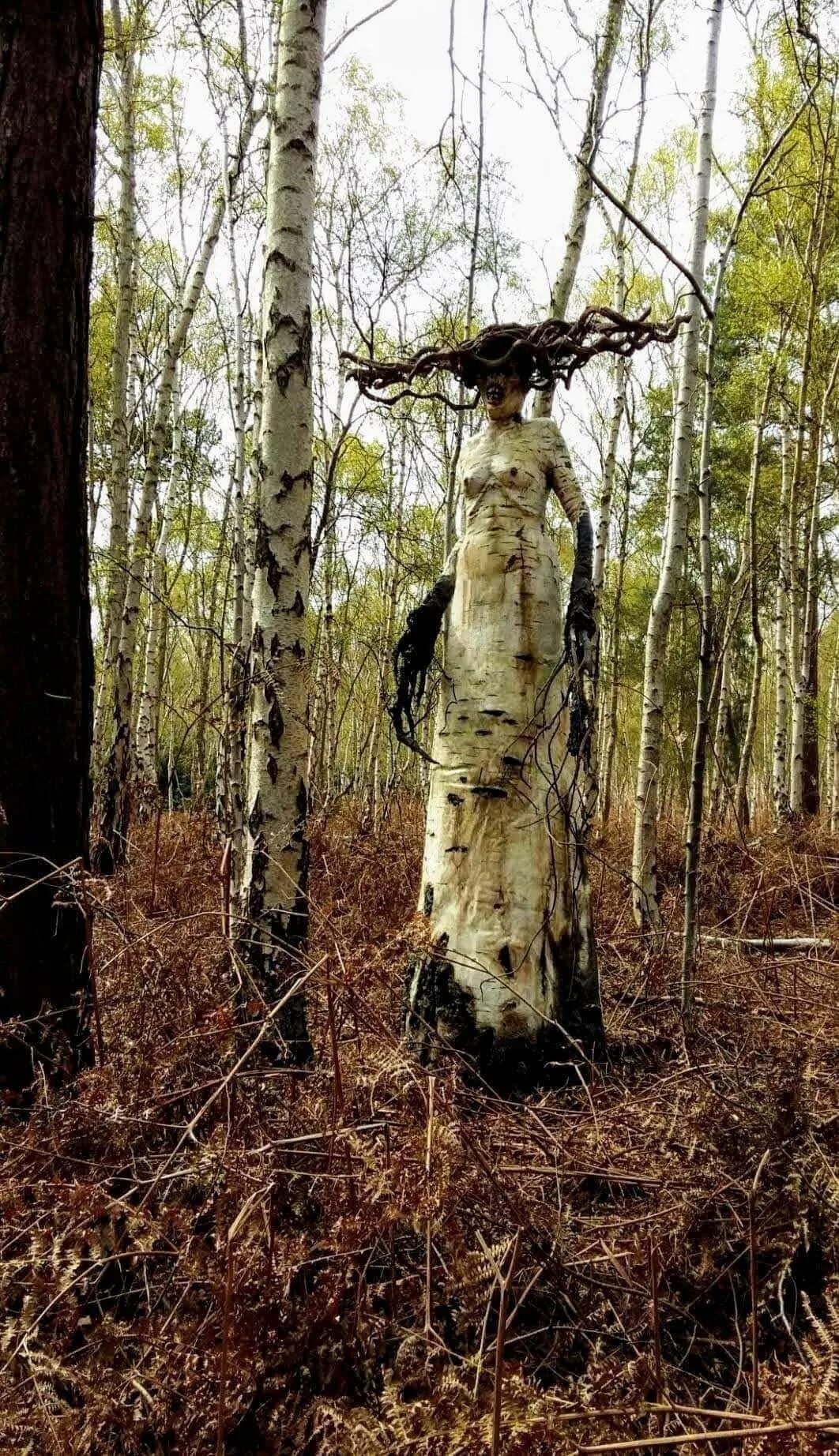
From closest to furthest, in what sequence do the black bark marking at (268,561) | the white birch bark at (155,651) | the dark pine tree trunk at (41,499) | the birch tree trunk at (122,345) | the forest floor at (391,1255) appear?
1. the forest floor at (391,1255)
2. the dark pine tree trunk at (41,499)
3. the black bark marking at (268,561)
4. the birch tree trunk at (122,345)
5. the white birch bark at (155,651)

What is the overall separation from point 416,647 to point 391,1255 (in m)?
2.22

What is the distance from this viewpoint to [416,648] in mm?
3365

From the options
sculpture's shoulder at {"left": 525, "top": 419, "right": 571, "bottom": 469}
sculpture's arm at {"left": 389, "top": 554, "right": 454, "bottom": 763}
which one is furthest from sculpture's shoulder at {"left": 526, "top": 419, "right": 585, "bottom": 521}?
sculpture's arm at {"left": 389, "top": 554, "right": 454, "bottom": 763}

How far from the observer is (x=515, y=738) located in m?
3.12

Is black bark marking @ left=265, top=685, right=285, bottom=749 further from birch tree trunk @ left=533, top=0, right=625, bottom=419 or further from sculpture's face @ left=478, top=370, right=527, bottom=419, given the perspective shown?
birch tree trunk @ left=533, top=0, right=625, bottom=419

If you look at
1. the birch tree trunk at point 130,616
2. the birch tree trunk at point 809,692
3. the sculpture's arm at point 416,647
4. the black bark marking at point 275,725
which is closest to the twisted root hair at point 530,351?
the sculpture's arm at point 416,647

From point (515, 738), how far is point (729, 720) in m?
9.30

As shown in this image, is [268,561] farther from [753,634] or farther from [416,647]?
[753,634]

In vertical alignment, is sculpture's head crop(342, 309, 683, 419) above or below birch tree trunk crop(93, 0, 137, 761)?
below

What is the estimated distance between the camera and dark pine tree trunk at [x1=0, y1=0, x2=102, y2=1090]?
7.80ft

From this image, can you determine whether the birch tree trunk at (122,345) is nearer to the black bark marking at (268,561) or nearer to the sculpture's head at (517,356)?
the sculpture's head at (517,356)

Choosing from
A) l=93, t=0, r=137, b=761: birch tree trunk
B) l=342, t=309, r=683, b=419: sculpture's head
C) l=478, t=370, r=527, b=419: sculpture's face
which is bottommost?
l=478, t=370, r=527, b=419: sculpture's face

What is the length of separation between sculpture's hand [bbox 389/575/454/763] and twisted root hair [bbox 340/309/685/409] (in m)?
0.82

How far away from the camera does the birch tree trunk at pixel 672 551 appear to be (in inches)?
221
